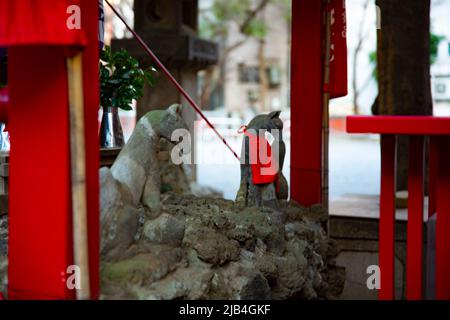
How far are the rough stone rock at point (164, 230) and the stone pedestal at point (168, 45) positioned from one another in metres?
4.84

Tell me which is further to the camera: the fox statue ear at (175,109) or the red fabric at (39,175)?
the fox statue ear at (175,109)

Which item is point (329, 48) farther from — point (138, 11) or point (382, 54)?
point (138, 11)

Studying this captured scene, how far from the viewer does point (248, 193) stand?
13.5 feet

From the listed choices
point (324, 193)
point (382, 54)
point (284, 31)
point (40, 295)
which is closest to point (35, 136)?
point (40, 295)

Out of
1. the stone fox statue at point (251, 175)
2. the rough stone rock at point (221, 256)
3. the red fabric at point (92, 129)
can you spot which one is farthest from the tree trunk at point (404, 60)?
the red fabric at point (92, 129)

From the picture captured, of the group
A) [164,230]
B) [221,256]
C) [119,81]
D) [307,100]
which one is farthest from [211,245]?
[307,100]

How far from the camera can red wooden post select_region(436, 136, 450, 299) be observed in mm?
3287

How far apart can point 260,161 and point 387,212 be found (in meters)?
0.99

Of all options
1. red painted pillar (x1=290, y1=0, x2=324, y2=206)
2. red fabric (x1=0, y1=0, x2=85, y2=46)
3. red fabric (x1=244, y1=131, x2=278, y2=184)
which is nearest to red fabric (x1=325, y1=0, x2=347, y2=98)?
red painted pillar (x1=290, y1=0, x2=324, y2=206)

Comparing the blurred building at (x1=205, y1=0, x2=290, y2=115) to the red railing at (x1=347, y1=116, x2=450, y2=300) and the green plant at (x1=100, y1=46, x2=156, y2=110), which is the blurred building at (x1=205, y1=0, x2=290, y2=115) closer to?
the green plant at (x1=100, y1=46, x2=156, y2=110)

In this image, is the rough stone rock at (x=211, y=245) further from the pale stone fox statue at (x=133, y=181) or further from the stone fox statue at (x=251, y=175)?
the stone fox statue at (x=251, y=175)

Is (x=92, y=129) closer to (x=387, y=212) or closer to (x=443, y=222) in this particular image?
(x=387, y=212)

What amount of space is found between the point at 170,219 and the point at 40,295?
2.64 ft

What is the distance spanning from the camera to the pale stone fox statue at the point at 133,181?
3113 millimetres
